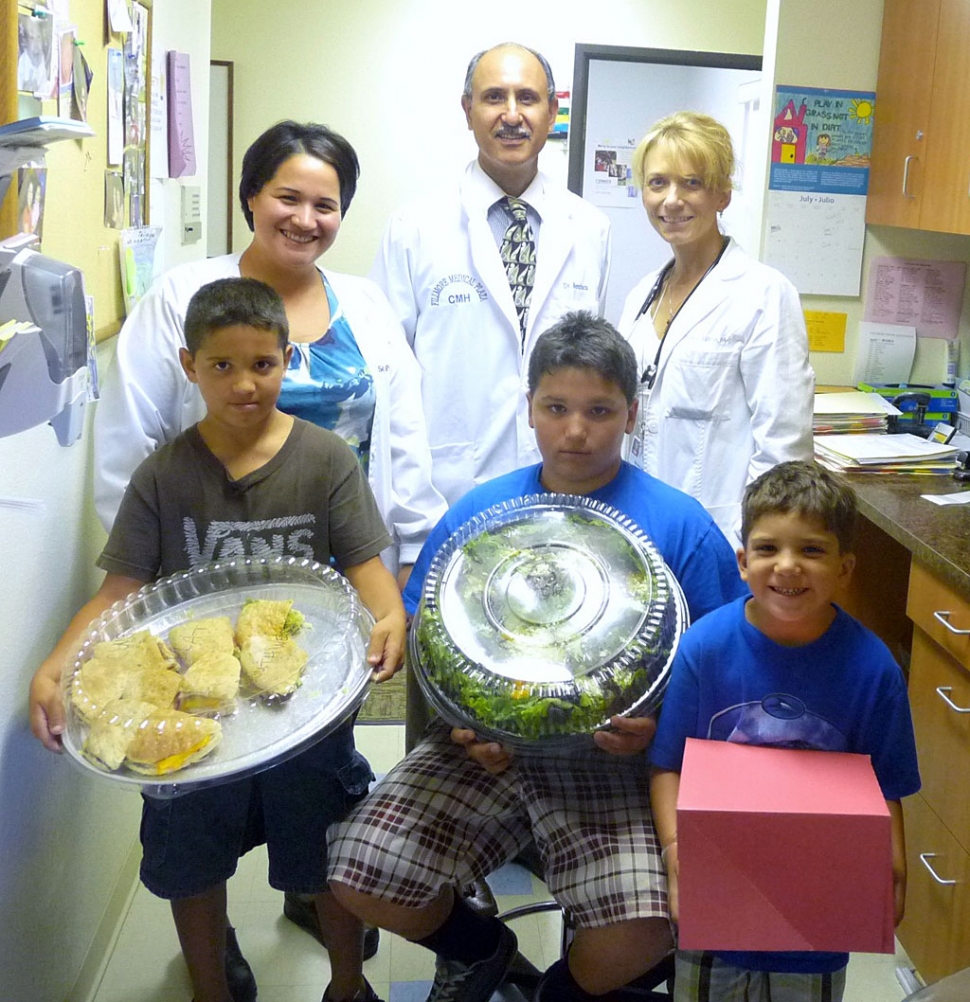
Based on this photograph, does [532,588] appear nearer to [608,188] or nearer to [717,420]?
[717,420]

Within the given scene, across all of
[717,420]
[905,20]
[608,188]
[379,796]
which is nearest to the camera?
[379,796]

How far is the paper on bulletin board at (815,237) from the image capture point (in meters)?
3.07

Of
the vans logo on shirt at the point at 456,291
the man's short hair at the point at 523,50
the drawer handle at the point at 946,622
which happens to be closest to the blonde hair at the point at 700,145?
the man's short hair at the point at 523,50

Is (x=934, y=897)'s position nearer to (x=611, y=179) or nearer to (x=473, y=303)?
(x=473, y=303)

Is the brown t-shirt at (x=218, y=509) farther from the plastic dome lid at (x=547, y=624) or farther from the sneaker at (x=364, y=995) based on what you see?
the sneaker at (x=364, y=995)

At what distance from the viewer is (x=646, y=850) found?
4.71 ft

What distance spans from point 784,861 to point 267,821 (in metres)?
0.82

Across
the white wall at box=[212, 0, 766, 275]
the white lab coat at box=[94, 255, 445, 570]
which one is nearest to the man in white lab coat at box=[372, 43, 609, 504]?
the white lab coat at box=[94, 255, 445, 570]

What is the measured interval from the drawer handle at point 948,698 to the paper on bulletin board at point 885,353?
1.42 meters

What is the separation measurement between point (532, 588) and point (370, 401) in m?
0.53

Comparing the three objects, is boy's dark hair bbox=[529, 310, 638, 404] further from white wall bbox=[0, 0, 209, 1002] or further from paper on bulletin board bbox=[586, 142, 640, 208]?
paper on bulletin board bbox=[586, 142, 640, 208]

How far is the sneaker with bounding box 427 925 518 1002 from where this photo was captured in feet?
5.38

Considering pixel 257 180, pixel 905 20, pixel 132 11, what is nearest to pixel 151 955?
pixel 257 180

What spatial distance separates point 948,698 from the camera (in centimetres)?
191
